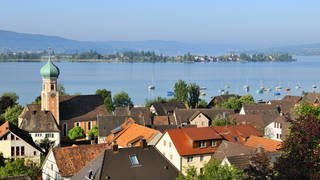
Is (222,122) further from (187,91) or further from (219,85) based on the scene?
(219,85)

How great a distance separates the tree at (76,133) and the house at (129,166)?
3069 centimetres

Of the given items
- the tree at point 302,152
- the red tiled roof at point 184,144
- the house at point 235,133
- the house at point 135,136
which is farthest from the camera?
the house at point 235,133

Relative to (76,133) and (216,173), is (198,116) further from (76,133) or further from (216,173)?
(216,173)

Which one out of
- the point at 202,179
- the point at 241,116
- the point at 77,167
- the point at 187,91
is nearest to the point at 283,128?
the point at 241,116

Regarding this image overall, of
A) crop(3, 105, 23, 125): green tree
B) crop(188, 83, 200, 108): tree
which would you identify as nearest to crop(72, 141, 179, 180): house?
crop(3, 105, 23, 125): green tree

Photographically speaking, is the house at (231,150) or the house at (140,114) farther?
the house at (140,114)

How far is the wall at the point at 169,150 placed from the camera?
122ft

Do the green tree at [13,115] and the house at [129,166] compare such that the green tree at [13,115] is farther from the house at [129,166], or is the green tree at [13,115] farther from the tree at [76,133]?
the house at [129,166]

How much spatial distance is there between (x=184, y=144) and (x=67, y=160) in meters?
8.49

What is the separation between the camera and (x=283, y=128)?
4878 centimetres

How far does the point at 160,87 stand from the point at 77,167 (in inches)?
5212

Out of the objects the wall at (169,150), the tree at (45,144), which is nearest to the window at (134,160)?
the wall at (169,150)

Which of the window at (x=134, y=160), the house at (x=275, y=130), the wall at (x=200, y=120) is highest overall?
the window at (x=134, y=160)

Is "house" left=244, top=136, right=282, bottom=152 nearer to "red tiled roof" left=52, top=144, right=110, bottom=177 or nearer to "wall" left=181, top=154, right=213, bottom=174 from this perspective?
"wall" left=181, top=154, right=213, bottom=174
